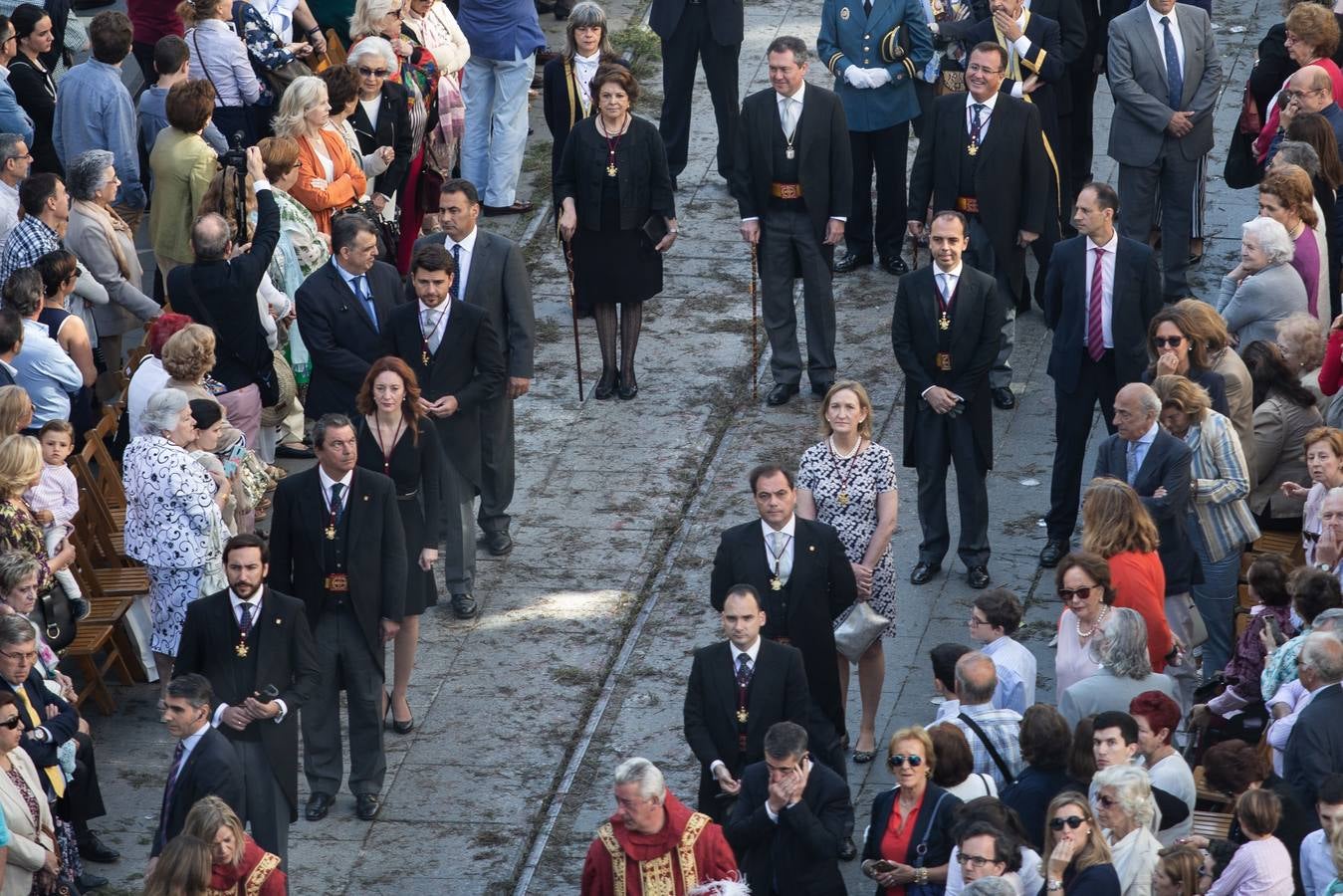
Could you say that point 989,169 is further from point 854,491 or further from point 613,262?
point 854,491

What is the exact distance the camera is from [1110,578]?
9.49 m

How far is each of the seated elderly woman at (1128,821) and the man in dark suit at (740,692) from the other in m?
1.54

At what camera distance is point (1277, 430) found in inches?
437

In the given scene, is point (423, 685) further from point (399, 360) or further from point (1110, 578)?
point (1110, 578)

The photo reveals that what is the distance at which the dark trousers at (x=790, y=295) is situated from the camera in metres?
13.4

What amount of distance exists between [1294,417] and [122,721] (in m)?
5.88

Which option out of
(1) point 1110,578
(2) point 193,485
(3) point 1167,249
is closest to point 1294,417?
(1) point 1110,578

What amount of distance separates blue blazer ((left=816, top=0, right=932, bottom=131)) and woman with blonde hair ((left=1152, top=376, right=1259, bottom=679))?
14.7ft

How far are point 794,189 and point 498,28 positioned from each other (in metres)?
3.23

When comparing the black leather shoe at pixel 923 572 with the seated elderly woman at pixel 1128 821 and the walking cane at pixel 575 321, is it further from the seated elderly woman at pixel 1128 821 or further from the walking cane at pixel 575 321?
the seated elderly woman at pixel 1128 821

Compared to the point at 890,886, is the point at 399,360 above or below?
above

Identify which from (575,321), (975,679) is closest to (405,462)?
(575,321)

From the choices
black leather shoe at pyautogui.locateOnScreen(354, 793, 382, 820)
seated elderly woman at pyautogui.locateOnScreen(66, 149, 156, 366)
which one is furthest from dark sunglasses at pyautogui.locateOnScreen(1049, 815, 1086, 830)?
seated elderly woman at pyautogui.locateOnScreen(66, 149, 156, 366)

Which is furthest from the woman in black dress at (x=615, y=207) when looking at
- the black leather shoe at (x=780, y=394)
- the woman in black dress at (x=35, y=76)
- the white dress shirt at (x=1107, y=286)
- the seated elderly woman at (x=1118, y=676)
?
the seated elderly woman at (x=1118, y=676)
